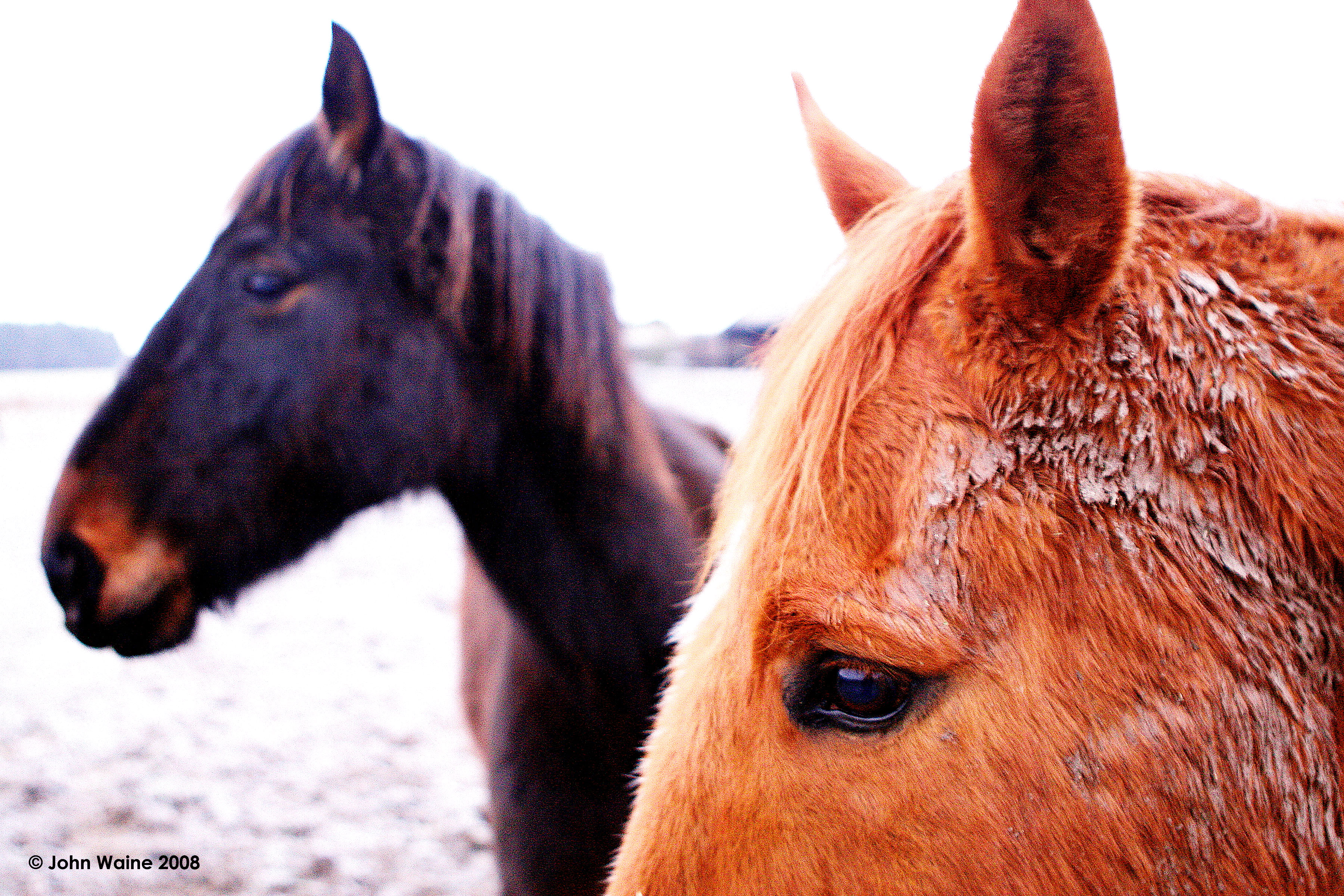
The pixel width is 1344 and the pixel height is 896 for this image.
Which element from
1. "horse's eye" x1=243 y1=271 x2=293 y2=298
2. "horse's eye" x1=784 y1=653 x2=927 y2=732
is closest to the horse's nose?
"horse's eye" x1=243 y1=271 x2=293 y2=298

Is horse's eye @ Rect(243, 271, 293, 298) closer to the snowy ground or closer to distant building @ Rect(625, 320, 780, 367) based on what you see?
the snowy ground

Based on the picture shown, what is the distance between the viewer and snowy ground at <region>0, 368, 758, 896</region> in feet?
9.33

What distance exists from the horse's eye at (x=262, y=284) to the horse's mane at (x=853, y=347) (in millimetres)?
1230

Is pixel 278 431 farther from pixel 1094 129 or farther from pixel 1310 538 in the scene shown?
pixel 1310 538

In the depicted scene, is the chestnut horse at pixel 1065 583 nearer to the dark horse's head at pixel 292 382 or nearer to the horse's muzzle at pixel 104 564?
the dark horse's head at pixel 292 382

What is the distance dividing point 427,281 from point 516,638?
0.85m

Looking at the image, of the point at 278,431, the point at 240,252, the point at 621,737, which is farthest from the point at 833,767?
the point at 240,252

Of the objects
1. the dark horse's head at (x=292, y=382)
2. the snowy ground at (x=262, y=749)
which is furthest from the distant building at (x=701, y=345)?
the dark horse's head at (x=292, y=382)

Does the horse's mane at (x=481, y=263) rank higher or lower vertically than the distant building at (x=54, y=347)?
higher

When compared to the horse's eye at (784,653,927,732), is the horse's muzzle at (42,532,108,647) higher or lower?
lower

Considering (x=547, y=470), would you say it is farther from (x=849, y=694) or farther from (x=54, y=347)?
(x=54, y=347)

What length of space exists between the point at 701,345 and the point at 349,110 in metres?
3.38

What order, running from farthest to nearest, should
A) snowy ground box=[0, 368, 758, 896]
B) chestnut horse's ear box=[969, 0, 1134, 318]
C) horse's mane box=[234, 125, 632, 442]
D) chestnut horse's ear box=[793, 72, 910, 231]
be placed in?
1. snowy ground box=[0, 368, 758, 896]
2. horse's mane box=[234, 125, 632, 442]
3. chestnut horse's ear box=[793, 72, 910, 231]
4. chestnut horse's ear box=[969, 0, 1134, 318]

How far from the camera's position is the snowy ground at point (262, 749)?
9.33ft
